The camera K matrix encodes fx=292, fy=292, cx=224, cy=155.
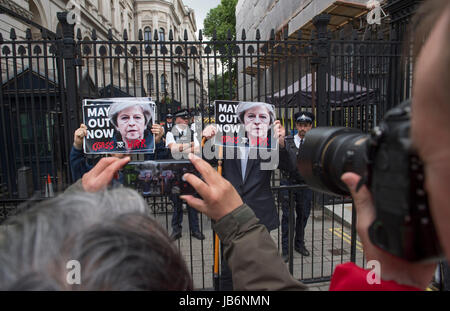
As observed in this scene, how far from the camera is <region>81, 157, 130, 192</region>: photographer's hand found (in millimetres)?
1247

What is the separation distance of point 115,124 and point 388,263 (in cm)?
237

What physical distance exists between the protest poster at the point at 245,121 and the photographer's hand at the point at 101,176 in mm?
1427

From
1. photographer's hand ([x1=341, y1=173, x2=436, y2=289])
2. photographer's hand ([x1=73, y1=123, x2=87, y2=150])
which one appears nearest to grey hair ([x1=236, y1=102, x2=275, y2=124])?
photographer's hand ([x1=73, y1=123, x2=87, y2=150])

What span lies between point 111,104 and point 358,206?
2.30 metres

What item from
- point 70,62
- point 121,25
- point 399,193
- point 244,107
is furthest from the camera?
point 121,25

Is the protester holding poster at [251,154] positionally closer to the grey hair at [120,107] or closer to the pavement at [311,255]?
the pavement at [311,255]

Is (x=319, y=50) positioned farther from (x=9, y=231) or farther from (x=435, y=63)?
(x=9, y=231)

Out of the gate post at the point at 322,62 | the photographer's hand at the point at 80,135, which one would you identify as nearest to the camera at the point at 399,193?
the photographer's hand at the point at 80,135

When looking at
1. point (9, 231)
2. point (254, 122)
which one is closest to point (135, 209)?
point (9, 231)

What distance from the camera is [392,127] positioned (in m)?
0.64

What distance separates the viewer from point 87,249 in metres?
0.61

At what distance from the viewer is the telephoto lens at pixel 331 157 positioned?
0.96 metres

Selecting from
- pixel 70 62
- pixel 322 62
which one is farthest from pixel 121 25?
pixel 322 62

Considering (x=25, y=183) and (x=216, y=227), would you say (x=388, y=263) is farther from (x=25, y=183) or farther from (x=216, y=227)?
(x=25, y=183)
